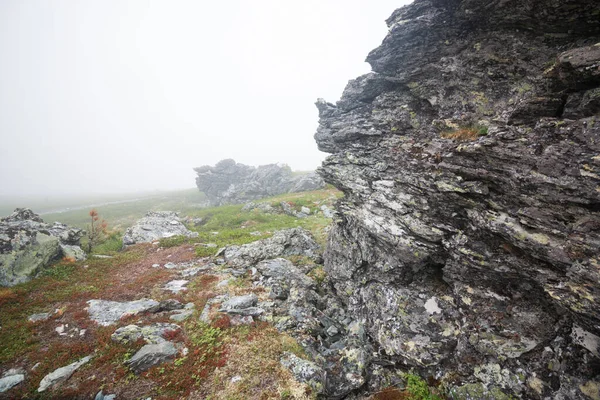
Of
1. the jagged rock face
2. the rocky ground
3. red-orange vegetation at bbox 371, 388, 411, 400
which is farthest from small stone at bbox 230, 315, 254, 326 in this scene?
red-orange vegetation at bbox 371, 388, 411, 400

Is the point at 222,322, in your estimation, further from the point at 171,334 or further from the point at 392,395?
the point at 392,395

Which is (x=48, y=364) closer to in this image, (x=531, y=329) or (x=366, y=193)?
(x=366, y=193)

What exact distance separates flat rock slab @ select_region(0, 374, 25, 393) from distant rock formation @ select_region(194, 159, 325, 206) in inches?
1942

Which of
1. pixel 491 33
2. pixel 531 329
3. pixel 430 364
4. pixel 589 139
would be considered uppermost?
pixel 491 33

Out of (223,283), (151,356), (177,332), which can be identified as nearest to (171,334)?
(177,332)

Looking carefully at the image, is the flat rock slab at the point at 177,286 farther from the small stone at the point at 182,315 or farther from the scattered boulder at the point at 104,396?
the scattered boulder at the point at 104,396

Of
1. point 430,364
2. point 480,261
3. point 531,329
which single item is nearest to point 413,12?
point 480,261

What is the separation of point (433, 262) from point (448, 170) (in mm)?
4558

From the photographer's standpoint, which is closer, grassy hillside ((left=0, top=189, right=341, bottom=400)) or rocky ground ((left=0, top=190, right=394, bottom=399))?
grassy hillside ((left=0, top=189, right=341, bottom=400))

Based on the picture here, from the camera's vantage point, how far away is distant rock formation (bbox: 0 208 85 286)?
53.1ft

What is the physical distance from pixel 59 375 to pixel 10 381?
1.68m

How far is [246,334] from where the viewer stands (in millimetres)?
11977

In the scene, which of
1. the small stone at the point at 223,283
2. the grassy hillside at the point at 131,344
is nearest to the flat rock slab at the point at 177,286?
the grassy hillside at the point at 131,344

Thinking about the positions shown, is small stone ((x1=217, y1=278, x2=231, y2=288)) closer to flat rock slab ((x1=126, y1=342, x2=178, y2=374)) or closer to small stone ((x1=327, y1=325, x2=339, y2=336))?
flat rock slab ((x1=126, y1=342, x2=178, y2=374))
